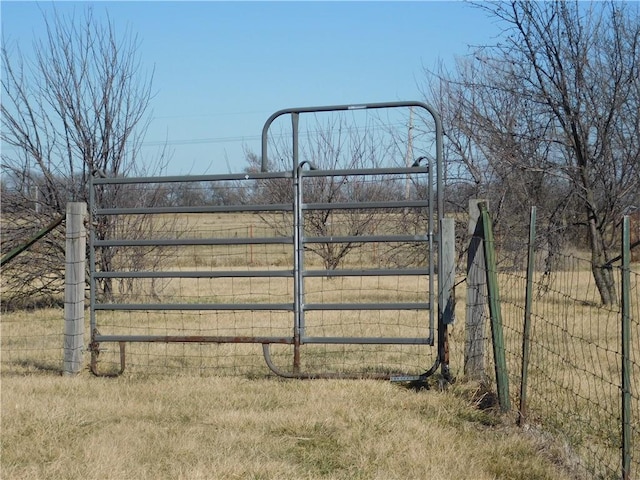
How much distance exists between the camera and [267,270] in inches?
358

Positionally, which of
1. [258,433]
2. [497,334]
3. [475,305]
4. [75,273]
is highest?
[75,273]

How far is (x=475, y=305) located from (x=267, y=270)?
254 cm

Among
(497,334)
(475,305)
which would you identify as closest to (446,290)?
(475,305)

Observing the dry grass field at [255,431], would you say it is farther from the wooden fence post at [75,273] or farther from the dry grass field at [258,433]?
the wooden fence post at [75,273]

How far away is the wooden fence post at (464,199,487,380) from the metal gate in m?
0.29

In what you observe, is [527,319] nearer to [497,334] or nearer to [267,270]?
[497,334]

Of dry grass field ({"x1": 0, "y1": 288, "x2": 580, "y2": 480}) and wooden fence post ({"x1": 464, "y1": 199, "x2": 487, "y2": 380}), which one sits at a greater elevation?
wooden fence post ({"x1": 464, "y1": 199, "x2": 487, "y2": 380})

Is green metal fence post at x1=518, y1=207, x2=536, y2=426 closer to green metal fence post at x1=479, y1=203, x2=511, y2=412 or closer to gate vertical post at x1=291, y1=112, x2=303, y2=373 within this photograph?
green metal fence post at x1=479, y1=203, x2=511, y2=412

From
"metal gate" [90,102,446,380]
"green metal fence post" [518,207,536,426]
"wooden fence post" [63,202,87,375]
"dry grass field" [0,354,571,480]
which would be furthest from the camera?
"wooden fence post" [63,202,87,375]

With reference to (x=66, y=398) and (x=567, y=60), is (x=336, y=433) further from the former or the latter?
(x=567, y=60)

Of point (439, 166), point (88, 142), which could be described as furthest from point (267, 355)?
point (88, 142)

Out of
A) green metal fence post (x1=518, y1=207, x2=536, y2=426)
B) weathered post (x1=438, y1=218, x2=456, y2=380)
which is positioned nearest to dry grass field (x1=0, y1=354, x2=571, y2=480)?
green metal fence post (x1=518, y1=207, x2=536, y2=426)

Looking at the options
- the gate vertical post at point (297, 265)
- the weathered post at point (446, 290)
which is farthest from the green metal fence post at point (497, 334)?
the gate vertical post at point (297, 265)

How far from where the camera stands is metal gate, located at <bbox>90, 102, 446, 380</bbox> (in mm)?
7840
